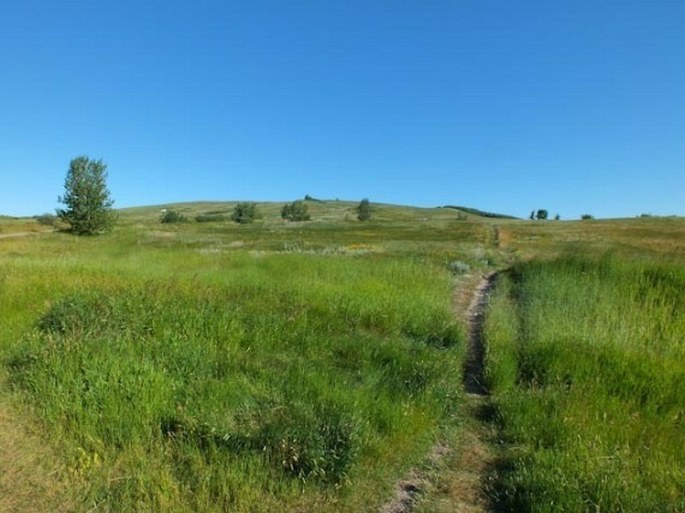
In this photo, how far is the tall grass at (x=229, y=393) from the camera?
428cm

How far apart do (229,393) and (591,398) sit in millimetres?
4796

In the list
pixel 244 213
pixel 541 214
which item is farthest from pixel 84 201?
pixel 541 214

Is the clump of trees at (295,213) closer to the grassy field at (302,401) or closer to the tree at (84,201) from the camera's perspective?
the tree at (84,201)

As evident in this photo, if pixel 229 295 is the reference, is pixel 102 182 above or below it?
above

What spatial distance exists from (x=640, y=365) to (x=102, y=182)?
64.8 m

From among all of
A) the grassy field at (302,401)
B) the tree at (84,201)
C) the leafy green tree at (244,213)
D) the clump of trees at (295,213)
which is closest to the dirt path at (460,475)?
the grassy field at (302,401)

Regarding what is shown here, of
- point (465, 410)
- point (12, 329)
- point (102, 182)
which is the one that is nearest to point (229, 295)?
point (12, 329)

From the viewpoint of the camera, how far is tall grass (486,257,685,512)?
13.5 feet

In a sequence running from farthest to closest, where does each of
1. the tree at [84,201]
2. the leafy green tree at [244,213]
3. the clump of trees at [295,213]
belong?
the clump of trees at [295,213], the leafy green tree at [244,213], the tree at [84,201]

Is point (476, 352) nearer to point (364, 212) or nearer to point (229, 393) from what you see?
point (229, 393)

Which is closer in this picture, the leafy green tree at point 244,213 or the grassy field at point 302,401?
the grassy field at point 302,401

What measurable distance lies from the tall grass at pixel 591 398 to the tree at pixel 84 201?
190ft

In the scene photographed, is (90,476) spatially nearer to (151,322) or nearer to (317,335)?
(151,322)

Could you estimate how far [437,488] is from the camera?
4.41 metres
